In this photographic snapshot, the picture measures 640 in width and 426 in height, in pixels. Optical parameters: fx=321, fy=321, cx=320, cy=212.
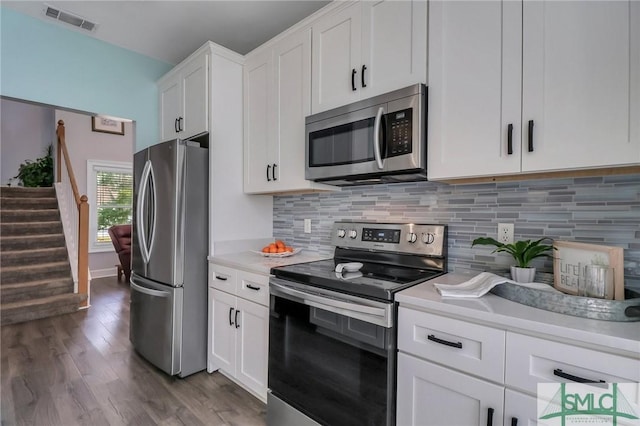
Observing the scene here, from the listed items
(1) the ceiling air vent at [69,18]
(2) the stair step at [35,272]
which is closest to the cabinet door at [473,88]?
(1) the ceiling air vent at [69,18]

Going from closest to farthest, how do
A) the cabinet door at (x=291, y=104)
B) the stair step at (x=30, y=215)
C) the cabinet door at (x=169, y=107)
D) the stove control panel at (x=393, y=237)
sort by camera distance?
the stove control panel at (x=393, y=237)
the cabinet door at (x=291, y=104)
the cabinet door at (x=169, y=107)
the stair step at (x=30, y=215)

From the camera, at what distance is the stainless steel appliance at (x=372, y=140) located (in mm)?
1495

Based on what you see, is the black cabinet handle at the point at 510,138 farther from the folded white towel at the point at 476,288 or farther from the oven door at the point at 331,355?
the oven door at the point at 331,355

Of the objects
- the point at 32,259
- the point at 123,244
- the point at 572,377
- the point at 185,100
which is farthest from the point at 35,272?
the point at 572,377

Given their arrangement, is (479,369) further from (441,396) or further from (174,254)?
(174,254)

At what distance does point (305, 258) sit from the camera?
7.47 feet

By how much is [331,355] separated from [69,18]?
9.98 ft

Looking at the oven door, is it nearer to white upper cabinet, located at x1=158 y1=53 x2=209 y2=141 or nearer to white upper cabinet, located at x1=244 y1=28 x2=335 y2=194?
white upper cabinet, located at x1=244 y1=28 x2=335 y2=194

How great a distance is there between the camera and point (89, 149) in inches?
223

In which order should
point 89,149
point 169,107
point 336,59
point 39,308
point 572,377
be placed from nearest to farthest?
point 572,377 < point 336,59 < point 169,107 < point 39,308 < point 89,149

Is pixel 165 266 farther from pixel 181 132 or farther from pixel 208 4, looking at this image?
pixel 208 4

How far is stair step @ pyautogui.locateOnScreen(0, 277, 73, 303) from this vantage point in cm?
371

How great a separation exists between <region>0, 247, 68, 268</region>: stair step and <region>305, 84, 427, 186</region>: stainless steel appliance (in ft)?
14.4

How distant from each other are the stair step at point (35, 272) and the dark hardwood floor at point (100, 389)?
45.6 inches
